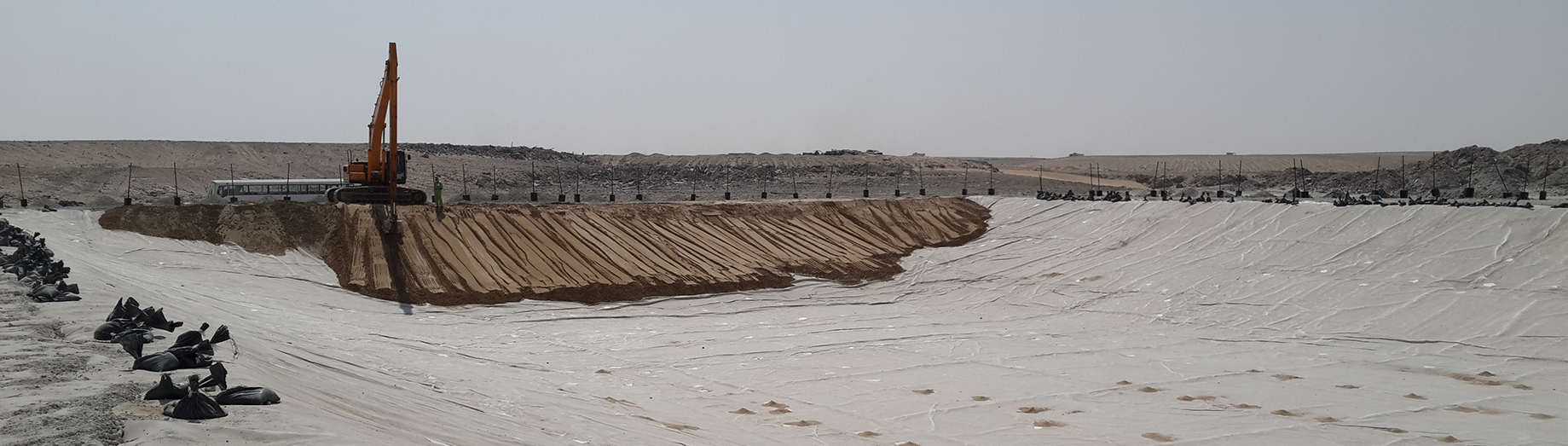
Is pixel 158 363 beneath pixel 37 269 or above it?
beneath

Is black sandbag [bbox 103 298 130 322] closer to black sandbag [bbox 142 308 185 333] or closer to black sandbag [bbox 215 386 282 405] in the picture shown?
black sandbag [bbox 142 308 185 333]

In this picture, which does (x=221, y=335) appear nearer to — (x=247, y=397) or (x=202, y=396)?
(x=247, y=397)

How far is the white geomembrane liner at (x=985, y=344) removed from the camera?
10930 mm

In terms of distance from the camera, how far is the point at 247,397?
6699mm

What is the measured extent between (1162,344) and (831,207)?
15615mm

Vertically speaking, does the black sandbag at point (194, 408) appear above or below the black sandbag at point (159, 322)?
below

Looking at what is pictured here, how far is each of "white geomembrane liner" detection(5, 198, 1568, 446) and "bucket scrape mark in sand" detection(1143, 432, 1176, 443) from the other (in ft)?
0.17

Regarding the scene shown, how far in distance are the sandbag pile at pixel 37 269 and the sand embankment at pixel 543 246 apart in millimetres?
5775

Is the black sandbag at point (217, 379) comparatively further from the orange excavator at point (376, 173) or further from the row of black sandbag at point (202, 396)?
the orange excavator at point (376, 173)

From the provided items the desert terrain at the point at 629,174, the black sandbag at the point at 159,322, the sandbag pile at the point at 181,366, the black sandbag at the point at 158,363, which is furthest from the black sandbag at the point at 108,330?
the desert terrain at the point at 629,174

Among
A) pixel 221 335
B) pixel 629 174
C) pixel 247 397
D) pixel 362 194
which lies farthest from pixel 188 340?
pixel 629 174

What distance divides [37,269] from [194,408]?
9.31 metres

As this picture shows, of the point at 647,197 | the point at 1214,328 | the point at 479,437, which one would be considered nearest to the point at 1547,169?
the point at 1214,328

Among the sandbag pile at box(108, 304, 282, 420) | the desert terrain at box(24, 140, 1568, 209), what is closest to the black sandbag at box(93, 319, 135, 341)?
the sandbag pile at box(108, 304, 282, 420)
